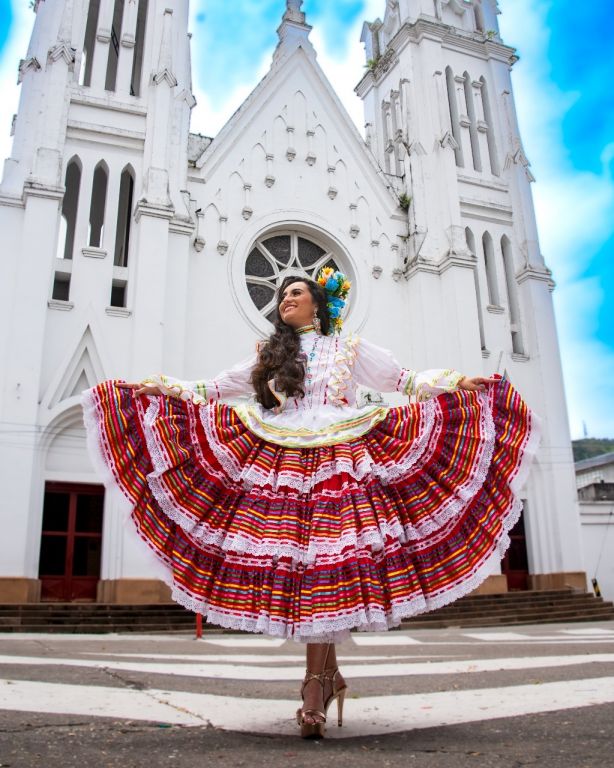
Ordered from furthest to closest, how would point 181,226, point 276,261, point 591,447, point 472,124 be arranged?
point 591,447 < point 472,124 < point 276,261 < point 181,226

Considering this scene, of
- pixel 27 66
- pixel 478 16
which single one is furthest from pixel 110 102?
pixel 478 16

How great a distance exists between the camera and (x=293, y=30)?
19625mm

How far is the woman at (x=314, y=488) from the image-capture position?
2672mm

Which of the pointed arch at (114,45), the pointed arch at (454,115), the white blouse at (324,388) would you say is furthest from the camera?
the pointed arch at (454,115)

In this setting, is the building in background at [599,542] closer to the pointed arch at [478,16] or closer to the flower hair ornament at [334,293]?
the pointed arch at [478,16]

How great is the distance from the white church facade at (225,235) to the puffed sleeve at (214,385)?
420 inches

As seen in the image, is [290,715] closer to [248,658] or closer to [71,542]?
[248,658]

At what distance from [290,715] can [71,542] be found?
38.7 feet

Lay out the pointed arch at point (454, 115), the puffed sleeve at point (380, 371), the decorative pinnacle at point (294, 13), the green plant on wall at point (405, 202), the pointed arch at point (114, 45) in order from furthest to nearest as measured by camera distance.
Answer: the pointed arch at point (454, 115)
the decorative pinnacle at point (294, 13)
the green plant on wall at point (405, 202)
the pointed arch at point (114, 45)
the puffed sleeve at point (380, 371)

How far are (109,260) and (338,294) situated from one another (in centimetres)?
1240

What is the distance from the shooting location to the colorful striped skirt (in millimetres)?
2670

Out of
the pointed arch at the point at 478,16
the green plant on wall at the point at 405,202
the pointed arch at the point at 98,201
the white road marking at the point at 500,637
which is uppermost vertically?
the pointed arch at the point at 478,16

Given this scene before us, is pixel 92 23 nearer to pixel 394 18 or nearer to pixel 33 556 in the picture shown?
pixel 394 18

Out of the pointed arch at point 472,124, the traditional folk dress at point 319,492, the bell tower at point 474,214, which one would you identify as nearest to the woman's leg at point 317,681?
the traditional folk dress at point 319,492
